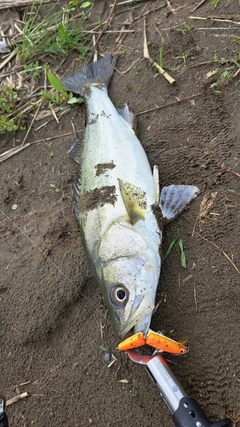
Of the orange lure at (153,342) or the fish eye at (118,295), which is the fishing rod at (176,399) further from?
the fish eye at (118,295)

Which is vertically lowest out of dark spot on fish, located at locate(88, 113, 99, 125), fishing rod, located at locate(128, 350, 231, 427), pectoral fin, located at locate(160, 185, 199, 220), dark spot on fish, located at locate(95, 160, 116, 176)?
fishing rod, located at locate(128, 350, 231, 427)

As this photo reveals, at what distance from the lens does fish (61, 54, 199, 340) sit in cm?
299

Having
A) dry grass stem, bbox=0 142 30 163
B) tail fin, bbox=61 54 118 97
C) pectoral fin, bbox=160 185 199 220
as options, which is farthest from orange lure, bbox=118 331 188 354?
tail fin, bbox=61 54 118 97

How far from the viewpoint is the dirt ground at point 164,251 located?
10.1ft

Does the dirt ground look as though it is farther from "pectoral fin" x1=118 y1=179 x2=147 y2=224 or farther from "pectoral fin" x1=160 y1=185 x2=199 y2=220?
"pectoral fin" x1=118 y1=179 x2=147 y2=224

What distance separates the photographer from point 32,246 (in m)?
4.06

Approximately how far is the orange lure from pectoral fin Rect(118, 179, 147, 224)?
1.03 m

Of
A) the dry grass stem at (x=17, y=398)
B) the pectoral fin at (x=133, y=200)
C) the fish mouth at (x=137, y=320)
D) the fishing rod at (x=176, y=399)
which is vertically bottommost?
the dry grass stem at (x=17, y=398)

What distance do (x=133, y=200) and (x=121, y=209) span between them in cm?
15

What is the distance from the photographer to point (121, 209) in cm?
342

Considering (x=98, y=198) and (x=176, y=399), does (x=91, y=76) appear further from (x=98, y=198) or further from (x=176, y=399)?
(x=176, y=399)

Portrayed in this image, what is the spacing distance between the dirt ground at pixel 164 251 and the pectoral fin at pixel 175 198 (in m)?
0.08

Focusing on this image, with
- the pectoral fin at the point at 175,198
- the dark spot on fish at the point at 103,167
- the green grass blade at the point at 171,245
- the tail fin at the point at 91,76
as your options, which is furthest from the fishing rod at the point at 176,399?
the tail fin at the point at 91,76

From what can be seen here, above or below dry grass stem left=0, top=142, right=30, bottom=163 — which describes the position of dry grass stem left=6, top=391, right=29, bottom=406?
below
